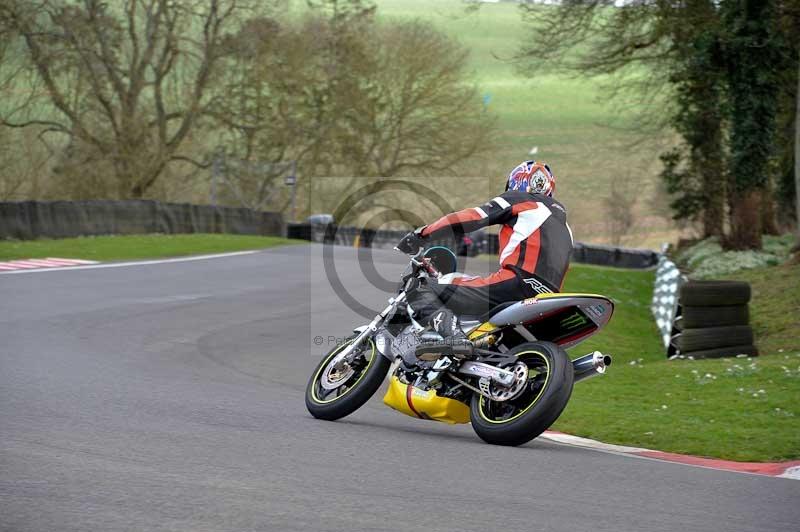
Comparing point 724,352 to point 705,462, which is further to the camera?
point 724,352

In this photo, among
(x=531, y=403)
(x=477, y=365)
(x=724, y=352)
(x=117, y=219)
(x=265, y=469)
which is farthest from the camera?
(x=117, y=219)

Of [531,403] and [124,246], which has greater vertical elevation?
[531,403]

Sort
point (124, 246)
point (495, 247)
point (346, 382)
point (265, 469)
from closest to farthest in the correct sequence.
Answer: point (265, 469) → point (346, 382) → point (124, 246) → point (495, 247)

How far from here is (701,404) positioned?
10.2 meters

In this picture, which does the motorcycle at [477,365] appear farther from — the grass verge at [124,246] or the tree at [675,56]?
the tree at [675,56]

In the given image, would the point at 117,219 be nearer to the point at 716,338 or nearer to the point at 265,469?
the point at 716,338

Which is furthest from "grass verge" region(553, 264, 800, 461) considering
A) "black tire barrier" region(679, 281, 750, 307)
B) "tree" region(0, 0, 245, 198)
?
"tree" region(0, 0, 245, 198)

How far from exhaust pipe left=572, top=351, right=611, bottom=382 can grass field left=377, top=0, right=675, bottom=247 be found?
73.8m

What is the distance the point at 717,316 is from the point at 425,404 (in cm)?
710

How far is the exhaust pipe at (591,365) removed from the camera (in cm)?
738

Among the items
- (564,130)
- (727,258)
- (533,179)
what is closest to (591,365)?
(533,179)

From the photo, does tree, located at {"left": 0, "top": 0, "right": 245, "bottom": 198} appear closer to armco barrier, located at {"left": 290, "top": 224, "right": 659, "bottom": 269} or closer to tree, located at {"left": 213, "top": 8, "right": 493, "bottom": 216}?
tree, located at {"left": 213, "top": 8, "right": 493, "bottom": 216}

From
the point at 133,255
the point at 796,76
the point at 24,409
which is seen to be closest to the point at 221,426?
the point at 24,409

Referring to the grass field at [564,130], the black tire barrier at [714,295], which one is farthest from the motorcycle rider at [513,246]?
the grass field at [564,130]
